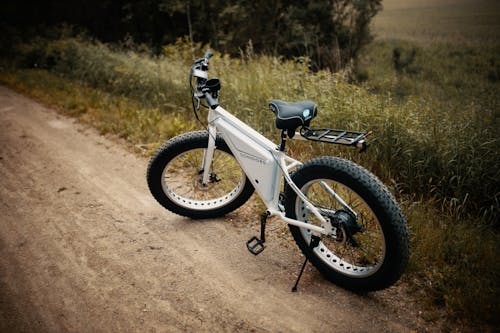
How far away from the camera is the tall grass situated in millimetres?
2594

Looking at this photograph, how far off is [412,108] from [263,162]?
2511mm

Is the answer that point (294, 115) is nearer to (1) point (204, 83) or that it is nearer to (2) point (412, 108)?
(1) point (204, 83)

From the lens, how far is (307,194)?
2.52 metres

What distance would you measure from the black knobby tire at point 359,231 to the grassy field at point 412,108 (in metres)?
0.39

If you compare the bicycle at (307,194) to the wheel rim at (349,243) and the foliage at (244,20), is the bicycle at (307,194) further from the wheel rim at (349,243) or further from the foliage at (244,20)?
the foliage at (244,20)

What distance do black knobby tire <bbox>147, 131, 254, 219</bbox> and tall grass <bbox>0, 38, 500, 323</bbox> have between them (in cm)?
122

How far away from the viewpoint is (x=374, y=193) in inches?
79.4

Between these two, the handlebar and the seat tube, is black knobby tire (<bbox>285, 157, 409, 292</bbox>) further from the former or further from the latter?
the handlebar

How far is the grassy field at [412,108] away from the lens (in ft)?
8.63

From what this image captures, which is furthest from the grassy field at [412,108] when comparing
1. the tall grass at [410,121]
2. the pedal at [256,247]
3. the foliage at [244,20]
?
the foliage at [244,20]

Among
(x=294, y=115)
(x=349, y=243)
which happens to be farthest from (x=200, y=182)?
(x=349, y=243)

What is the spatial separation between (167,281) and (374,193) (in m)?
1.70

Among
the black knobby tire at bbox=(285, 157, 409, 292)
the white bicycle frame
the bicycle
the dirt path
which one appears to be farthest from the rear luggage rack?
the dirt path

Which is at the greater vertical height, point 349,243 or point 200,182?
point 200,182
